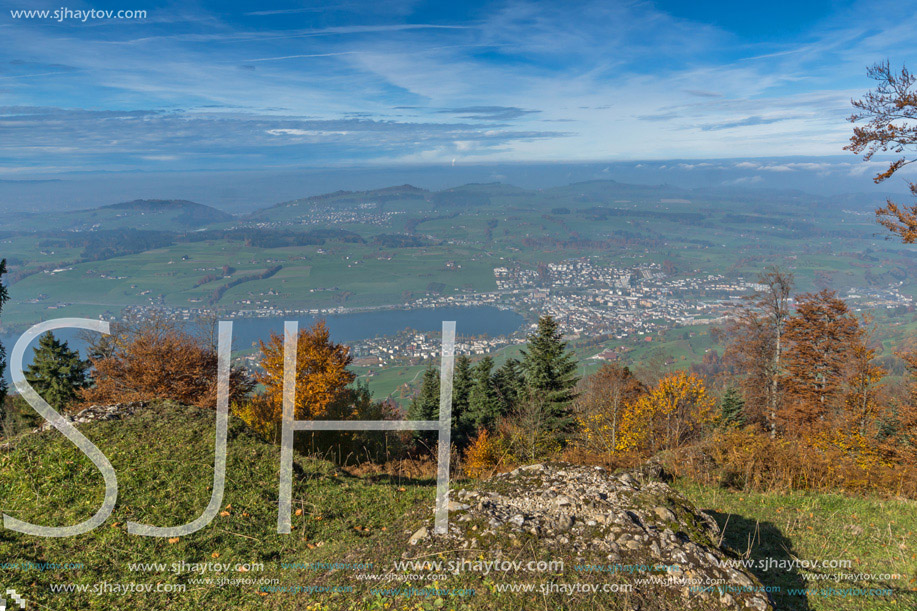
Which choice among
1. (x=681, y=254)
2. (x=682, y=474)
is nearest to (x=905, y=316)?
(x=681, y=254)

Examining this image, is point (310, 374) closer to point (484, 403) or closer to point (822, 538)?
point (484, 403)

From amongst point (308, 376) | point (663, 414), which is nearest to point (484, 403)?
point (663, 414)

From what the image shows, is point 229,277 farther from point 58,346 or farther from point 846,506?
point 846,506

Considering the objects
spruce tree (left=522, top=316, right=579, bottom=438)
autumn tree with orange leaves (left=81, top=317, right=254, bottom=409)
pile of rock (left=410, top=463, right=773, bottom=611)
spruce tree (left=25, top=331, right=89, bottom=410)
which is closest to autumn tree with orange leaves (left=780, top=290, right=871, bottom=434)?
spruce tree (left=522, top=316, right=579, bottom=438)

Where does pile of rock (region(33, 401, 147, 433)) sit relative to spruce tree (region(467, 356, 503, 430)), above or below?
above

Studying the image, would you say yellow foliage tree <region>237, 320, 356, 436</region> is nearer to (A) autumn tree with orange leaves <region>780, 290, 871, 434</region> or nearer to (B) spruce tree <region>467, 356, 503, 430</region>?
(B) spruce tree <region>467, 356, 503, 430</region>

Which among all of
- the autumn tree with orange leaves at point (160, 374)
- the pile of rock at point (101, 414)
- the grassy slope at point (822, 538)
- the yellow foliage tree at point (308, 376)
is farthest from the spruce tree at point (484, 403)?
the pile of rock at point (101, 414)
